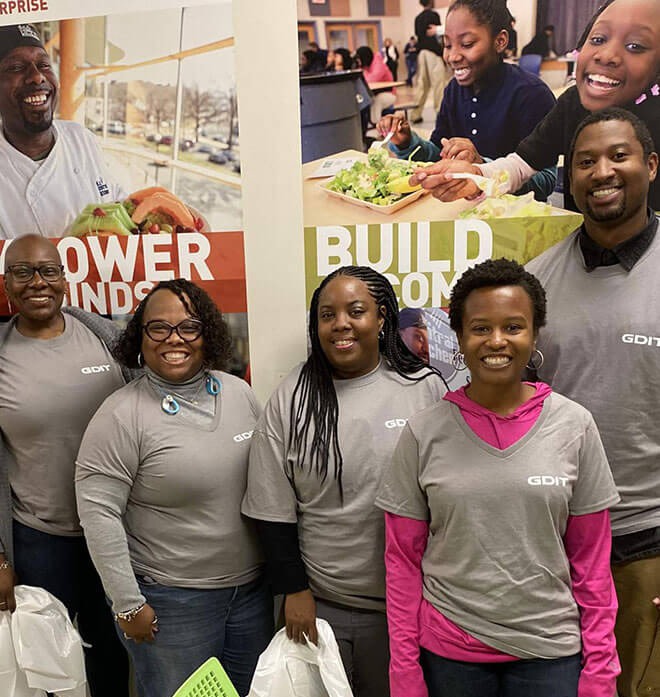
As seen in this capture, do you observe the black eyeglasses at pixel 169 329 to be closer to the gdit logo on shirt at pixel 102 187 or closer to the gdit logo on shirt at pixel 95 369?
the gdit logo on shirt at pixel 95 369

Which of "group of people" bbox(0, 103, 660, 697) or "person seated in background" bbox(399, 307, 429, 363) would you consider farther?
"person seated in background" bbox(399, 307, 429, 363)

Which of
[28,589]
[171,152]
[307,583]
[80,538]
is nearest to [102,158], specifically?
[171,152]

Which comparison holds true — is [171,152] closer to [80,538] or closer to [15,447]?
[15,447]

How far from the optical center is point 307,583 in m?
1.57

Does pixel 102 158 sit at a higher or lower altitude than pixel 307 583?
higher

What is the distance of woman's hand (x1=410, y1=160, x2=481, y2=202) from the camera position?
1.92m

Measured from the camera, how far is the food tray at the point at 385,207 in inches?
76.1

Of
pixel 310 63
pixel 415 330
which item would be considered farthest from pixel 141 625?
pixel 310 63

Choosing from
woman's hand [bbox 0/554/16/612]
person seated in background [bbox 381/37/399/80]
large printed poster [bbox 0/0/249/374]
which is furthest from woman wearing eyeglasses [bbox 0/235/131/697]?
person seated in background [bbox 381/37/399/80]

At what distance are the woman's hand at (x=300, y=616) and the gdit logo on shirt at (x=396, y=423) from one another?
0.46 metres

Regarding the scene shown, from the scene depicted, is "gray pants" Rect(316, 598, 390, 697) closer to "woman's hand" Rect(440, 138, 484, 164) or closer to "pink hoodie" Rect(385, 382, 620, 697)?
"pink hoodie" Rect(385, 382, 620, 697)

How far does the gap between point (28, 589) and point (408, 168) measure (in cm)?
165

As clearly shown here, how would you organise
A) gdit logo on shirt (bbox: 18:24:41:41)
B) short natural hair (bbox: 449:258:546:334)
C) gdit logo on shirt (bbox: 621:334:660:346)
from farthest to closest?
gdit logo on shirt (bbox: 18:24:41:41) < gdit logo on shirt (bbox: 621:334:660:346) < short natural hair (bbox: 449:258:546:334)

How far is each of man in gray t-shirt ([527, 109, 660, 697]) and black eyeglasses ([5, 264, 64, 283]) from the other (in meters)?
1.41
